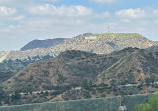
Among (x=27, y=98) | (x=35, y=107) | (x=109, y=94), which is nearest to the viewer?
(x=35, y=107)

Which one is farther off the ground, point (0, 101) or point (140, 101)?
point (140, 101)

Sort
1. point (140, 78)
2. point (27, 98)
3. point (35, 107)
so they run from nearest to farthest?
point (35, 107) < point (27, 98) < point (140, 78)

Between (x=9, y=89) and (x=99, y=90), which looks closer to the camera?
(x=99, y=90)

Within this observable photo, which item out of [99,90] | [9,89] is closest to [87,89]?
[99,90]

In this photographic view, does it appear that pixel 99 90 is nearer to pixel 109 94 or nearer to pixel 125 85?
pixel 109 94

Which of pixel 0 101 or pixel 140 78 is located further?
pixel 140 78

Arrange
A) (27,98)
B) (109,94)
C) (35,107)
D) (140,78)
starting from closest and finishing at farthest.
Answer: (35,107) → (109,94) → (27,98) → (140,78)

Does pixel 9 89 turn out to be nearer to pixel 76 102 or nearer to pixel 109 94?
pixel 109 94

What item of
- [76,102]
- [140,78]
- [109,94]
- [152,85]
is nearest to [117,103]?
[76,102]

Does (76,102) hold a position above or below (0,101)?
above
